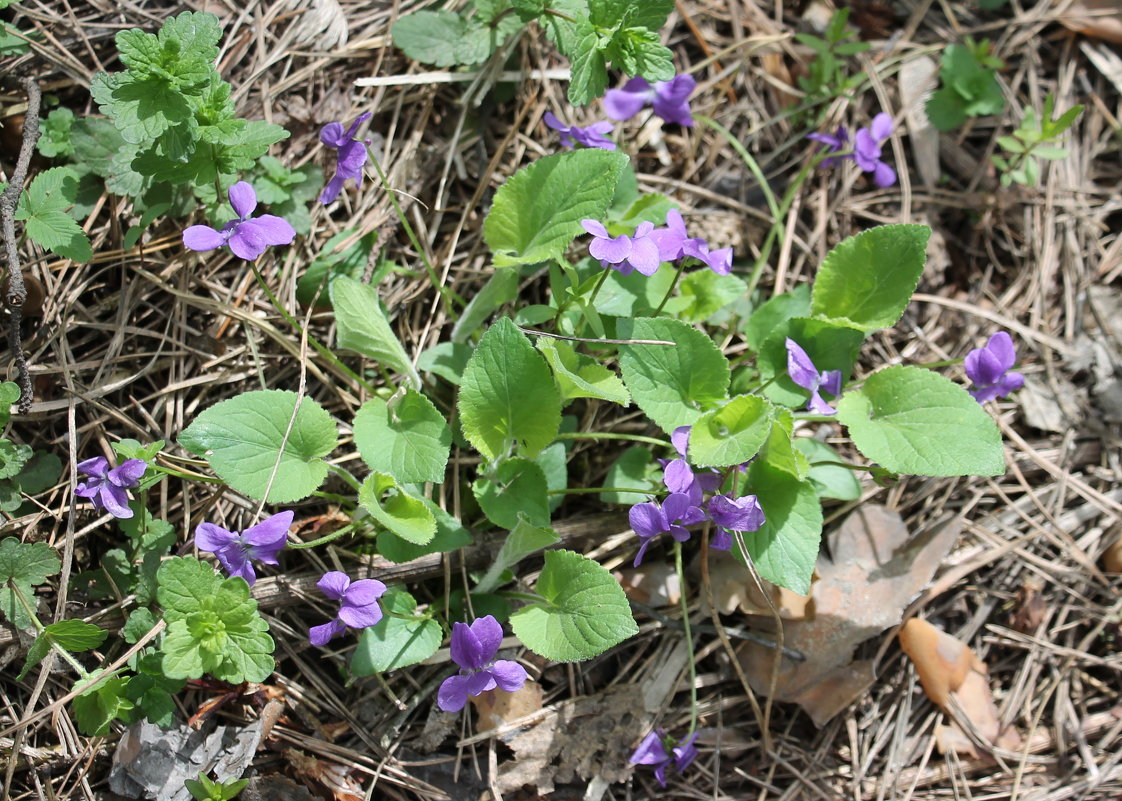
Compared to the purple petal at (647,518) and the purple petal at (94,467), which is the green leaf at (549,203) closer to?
the purple petal at (647,518)

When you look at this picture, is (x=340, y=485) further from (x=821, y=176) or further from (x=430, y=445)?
(x=821, y=176)

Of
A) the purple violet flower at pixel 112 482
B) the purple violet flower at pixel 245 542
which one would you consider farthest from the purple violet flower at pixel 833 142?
the purple violet flower at pixel 112 482

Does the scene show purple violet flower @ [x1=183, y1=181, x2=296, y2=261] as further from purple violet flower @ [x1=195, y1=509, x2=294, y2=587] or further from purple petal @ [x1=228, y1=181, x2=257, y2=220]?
purple violet flower @ [x1=195, y1=509, x2=294, y2=587]

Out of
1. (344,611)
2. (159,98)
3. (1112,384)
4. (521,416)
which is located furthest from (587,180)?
(1112,384)

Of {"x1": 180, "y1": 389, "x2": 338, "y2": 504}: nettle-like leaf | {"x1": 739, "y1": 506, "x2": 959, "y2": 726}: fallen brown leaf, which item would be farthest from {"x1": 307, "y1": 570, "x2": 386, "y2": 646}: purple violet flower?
{"x1": 739, "y1": 506, "x2": 959, "y2": 726}: fallen brown leaf

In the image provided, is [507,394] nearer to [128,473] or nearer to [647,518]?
[647,518]

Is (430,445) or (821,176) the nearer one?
(430,445)

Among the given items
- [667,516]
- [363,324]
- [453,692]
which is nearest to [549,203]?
[363,324]
